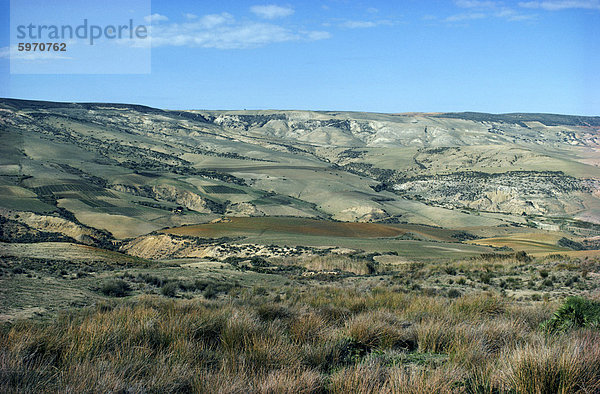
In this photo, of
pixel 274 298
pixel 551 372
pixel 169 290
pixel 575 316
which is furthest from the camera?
pixel 169 290

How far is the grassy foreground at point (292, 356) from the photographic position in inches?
195

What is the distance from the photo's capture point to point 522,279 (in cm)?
2414

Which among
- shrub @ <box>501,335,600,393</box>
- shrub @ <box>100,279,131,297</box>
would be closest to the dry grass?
shrub @ <box>501,335,600,393</box>

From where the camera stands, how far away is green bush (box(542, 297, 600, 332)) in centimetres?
880

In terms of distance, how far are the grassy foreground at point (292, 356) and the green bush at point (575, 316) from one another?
114 millimetres

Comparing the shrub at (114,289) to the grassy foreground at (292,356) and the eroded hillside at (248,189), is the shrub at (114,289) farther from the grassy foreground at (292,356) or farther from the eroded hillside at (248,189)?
the eroded hillside at (248,189)

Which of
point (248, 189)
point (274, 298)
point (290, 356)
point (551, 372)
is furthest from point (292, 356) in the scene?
point (248, 189)

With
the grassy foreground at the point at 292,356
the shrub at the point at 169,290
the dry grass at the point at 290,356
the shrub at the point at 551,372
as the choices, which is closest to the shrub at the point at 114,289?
the shrub at the point at 169,290

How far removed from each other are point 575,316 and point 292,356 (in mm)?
6026

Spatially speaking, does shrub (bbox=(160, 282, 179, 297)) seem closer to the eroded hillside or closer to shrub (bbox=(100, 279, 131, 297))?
shrub (bbox=(100, 279, 131, 297))

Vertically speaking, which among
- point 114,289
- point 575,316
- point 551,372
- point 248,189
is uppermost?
point 551,372

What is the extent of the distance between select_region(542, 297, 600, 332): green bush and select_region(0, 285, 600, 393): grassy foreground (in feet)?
0.38

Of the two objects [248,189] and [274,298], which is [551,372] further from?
[248,189]

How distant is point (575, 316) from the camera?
9055 millimetres
